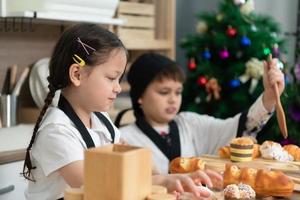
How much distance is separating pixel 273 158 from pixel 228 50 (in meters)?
1.21

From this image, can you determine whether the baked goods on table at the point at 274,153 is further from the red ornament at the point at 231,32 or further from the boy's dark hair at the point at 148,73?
the red ornament at the point at 231,32

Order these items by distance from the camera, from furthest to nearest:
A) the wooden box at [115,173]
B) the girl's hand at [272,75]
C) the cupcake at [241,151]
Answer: the girl's hand at [272,75], the cupcake at [241,151], the wooden box at [115,173]

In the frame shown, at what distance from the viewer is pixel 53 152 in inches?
39.8

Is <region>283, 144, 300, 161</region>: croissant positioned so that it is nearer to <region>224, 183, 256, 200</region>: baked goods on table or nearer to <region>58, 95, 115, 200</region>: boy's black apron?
<region>224, 183, 256, 200</region>: baked goods on table

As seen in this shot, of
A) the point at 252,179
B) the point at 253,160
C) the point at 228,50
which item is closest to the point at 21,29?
the point at 228,50

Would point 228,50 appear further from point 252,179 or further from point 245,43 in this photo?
point 252,179

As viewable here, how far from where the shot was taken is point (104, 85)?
1.08 meters

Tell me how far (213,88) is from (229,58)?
16 cm

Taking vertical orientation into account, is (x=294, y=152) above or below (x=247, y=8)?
below

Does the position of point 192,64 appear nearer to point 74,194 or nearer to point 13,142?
point 13,142

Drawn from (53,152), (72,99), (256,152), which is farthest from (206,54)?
(53,152)

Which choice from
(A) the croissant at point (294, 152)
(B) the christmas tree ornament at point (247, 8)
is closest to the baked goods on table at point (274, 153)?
(A) the croissant at point (294, 152)

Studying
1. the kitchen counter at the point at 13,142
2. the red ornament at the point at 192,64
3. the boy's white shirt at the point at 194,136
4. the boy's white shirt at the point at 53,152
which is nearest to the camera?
the boy's white shirt at the point at 53,152

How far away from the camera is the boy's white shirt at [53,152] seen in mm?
1003
